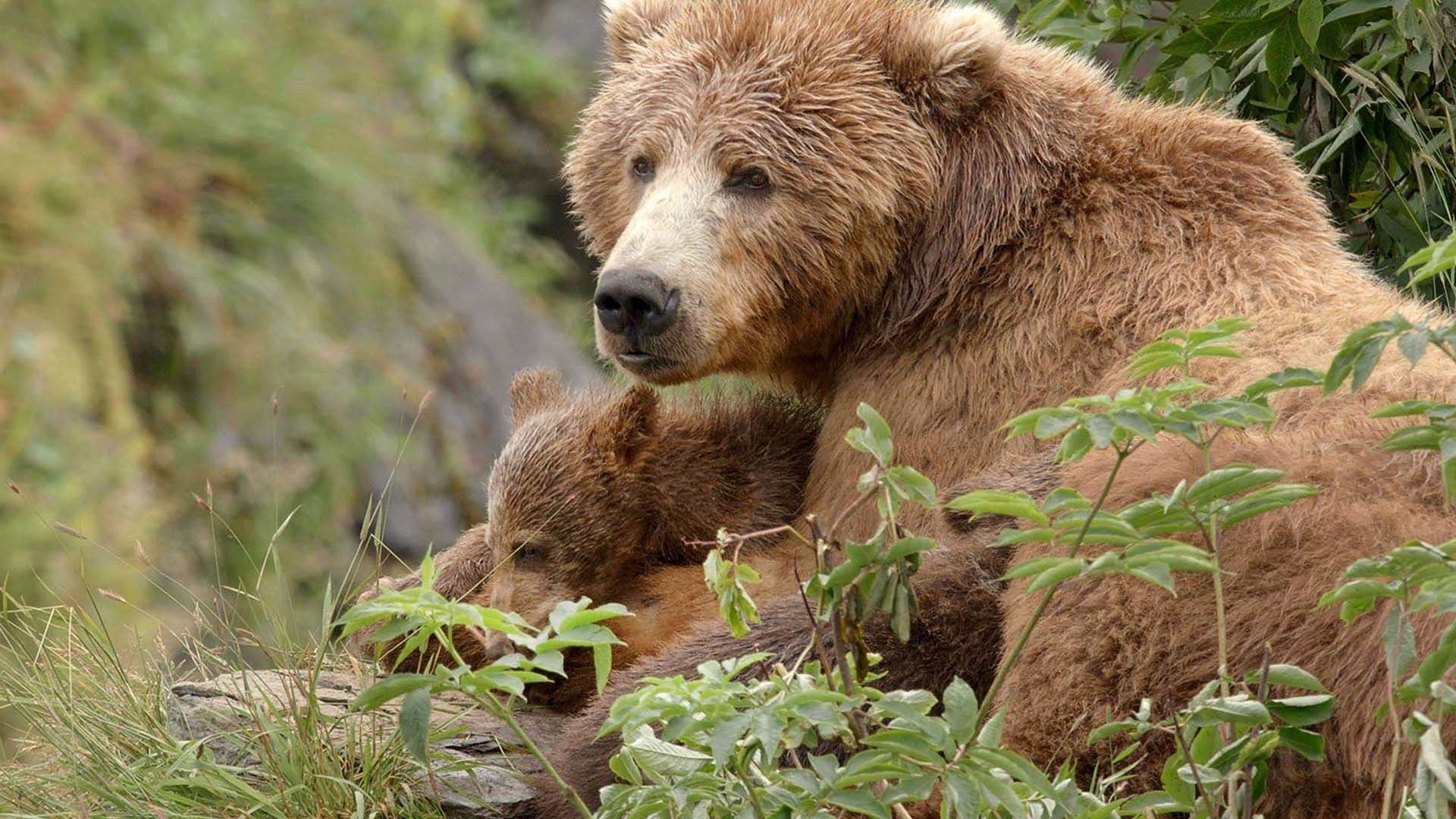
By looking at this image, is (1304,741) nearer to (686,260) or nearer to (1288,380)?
(1288,380)

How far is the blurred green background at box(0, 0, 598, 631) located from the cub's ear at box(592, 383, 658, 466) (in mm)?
3654

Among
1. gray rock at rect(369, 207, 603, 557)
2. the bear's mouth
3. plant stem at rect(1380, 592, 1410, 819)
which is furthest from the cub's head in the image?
gray rock at rect(369, 207, 603, 557)

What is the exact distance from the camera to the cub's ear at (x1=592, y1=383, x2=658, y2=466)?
4.22 metres

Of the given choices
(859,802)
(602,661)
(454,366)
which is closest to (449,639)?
(602,661)

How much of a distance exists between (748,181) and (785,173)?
106mm

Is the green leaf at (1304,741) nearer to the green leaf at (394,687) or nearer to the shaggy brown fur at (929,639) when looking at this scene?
the shaggy brown fur at (929,639)

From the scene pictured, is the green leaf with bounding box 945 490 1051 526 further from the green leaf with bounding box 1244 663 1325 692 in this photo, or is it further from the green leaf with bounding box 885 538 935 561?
the green leaf with bounding box 1244 663 1325 692

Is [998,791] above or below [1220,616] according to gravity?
below

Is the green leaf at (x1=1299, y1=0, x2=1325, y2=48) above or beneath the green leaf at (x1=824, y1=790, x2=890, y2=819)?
above

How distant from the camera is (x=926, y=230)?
161 inches

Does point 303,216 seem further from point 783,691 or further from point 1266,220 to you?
point 783,691

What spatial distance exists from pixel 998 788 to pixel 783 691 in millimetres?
346

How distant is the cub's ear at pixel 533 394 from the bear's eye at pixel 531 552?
432 mm

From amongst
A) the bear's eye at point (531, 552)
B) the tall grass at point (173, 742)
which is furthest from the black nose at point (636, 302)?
the tall grass at point (173, 742)
